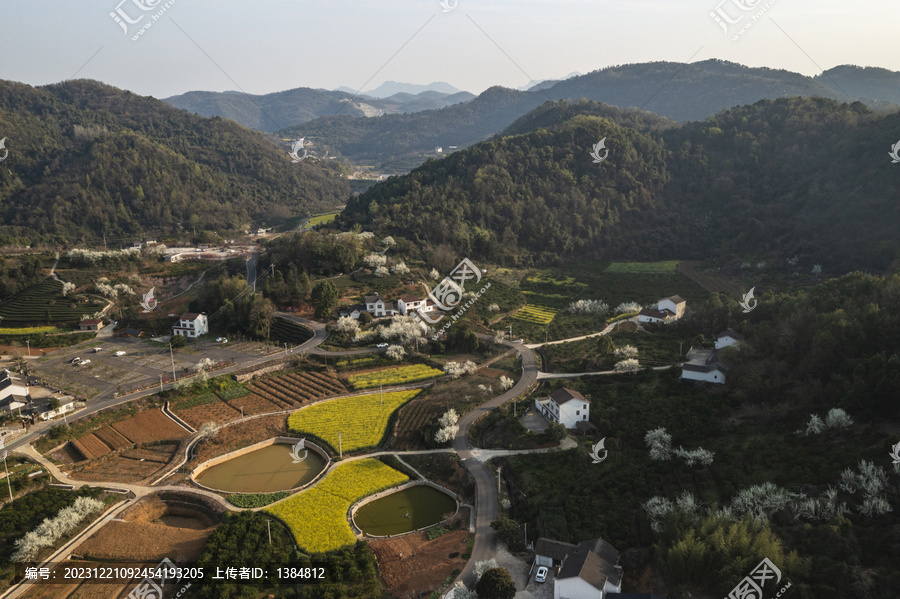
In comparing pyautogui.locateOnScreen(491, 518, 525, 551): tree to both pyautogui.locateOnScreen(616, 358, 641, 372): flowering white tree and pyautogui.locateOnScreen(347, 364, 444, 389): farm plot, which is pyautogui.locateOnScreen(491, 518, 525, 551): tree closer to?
pyautogui.locateOnScreen(347, 364, 444, 389): farm plot

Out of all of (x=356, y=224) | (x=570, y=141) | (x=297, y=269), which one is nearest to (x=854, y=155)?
(x=570, y=141)

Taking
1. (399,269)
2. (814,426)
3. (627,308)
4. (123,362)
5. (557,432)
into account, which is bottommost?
(557,432)

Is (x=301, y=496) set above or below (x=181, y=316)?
below

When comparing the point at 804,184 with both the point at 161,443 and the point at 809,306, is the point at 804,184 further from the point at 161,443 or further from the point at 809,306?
the point at 161,443

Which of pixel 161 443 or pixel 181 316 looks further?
pixel 181 316

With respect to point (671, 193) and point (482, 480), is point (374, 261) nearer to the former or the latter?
point (482, 480)

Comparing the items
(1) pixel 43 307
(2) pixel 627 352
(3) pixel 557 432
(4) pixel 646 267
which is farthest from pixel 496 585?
(4) pixel 646 267

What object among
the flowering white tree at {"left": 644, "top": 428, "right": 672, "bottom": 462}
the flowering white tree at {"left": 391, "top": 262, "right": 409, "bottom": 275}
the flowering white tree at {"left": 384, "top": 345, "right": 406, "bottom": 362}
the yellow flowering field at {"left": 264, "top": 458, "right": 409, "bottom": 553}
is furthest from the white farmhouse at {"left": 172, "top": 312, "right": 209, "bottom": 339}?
the flowering white tree at {"left": 644, "top": 428, "right": 672, "bottom": 462}
